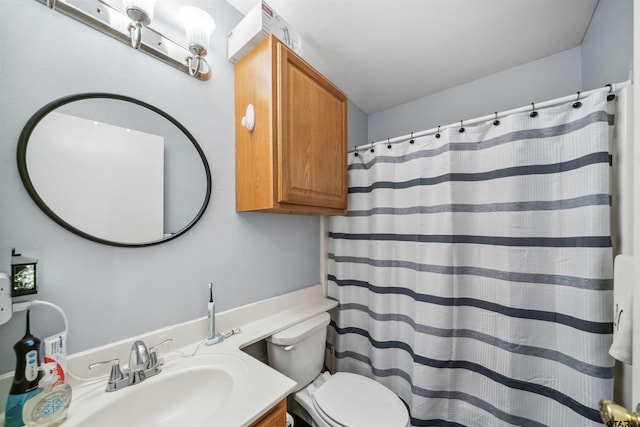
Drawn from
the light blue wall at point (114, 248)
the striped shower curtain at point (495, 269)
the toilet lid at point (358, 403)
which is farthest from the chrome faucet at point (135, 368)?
the striped shower curtain at point (495, 269)

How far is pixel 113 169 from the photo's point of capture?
841 mm

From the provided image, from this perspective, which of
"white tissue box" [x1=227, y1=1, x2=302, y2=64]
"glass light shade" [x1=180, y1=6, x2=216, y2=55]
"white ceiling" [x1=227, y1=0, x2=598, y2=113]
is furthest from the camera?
"white ceiling" [x1=227, y1=0, x2=598, y2=113]

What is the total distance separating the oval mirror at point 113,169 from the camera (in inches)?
28.6

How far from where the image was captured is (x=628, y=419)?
39 centimetres

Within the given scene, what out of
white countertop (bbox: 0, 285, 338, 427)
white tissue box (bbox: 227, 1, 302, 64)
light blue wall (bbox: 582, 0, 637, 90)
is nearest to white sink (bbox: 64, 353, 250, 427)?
white countertop (bbox: 0, 285, 338, 427)

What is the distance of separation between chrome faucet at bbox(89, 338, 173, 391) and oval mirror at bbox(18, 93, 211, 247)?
0.37 metres

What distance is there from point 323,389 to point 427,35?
2.05 m

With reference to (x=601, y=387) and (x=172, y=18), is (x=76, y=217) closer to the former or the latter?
(x=172, y=18)

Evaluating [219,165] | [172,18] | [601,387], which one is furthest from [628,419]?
[172,18]

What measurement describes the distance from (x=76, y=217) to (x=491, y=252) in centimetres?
173

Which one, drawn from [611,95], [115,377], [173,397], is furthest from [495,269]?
[115,377]

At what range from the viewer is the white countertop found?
679mm

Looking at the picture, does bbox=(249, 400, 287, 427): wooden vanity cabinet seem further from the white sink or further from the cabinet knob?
the cabinet knob

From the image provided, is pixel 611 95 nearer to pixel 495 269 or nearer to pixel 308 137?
pixel 495 269
